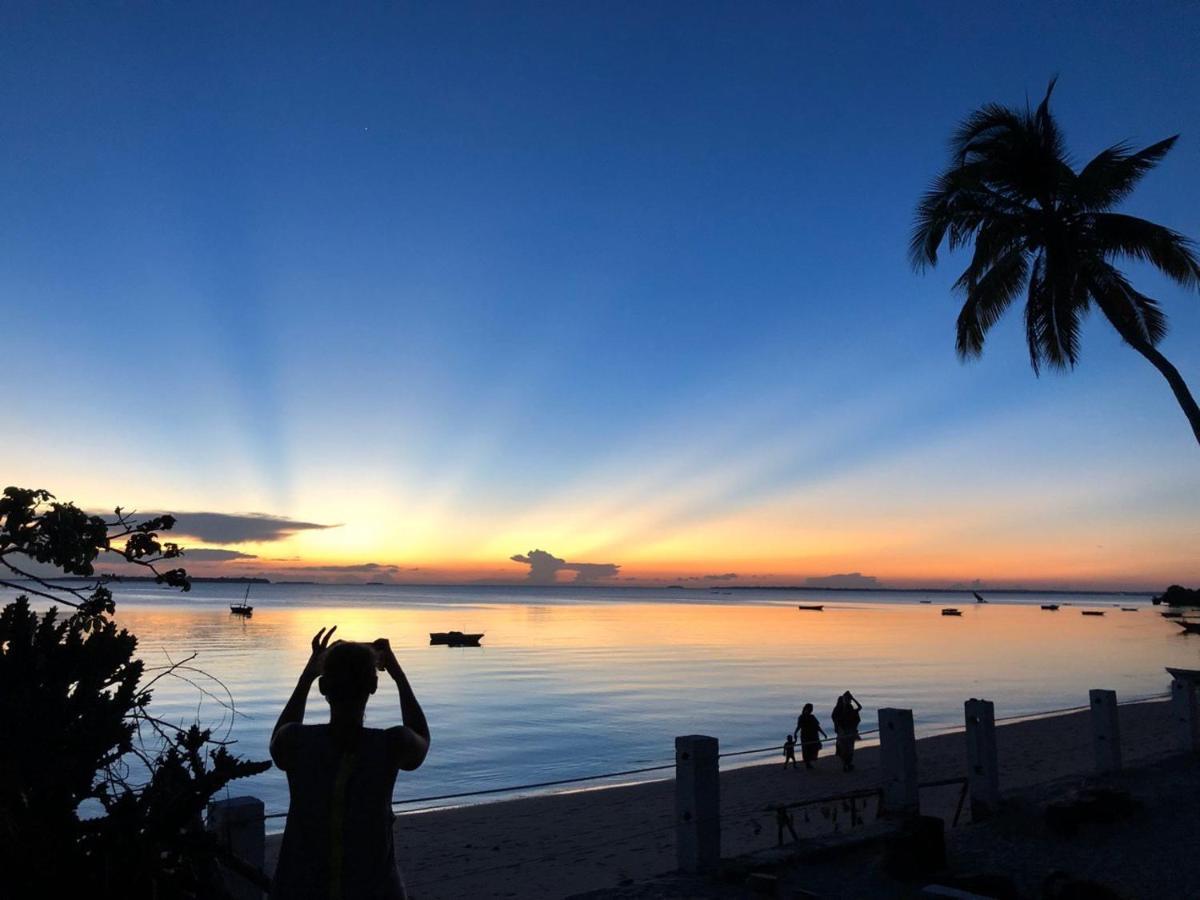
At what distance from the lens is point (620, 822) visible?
1675 cm

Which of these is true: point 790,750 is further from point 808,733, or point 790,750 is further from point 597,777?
point 597,777

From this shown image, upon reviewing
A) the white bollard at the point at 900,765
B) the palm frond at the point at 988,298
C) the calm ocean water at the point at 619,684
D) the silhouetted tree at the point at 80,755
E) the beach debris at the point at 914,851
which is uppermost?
the palm frond at the point at 988,298

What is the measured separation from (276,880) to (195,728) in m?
1.49

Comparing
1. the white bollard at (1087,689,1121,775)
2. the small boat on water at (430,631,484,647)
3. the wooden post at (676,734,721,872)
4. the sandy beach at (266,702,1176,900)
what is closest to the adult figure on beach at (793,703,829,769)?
the sandy beach at (266,702,1176,900)

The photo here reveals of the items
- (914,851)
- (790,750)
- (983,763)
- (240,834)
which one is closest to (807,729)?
(790,750)

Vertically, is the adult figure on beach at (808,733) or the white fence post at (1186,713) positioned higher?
the white fence post at (1186,713)

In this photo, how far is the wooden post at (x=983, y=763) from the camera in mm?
9703

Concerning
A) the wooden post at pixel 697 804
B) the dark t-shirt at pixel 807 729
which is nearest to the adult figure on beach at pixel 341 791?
the wooden post at pixel 697 804

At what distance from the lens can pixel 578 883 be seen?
12.0m

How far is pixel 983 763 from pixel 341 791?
8.98 m

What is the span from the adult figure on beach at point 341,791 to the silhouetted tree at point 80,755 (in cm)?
88

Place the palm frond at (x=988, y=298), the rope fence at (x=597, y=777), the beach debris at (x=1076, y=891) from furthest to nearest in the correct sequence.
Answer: the palm frond at (x=988, y=298) → the rope fence at (x=597, y=777) → the beach debris at (x=1076, y=891)

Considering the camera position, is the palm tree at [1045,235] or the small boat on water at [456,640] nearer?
the palm tree at [1045,235]

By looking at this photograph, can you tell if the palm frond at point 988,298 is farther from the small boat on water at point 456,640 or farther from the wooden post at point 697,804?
the small boat on water at point 456,640
